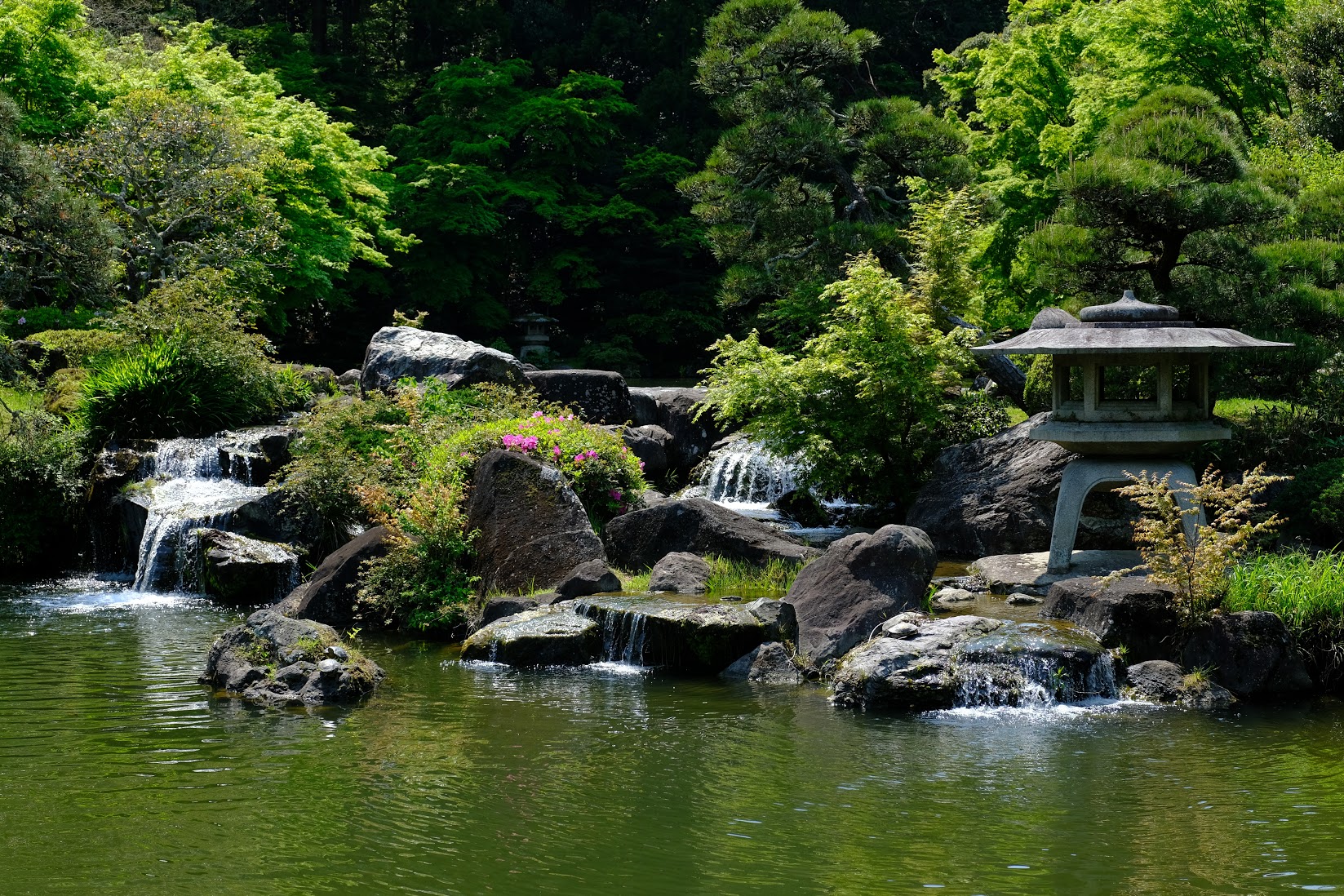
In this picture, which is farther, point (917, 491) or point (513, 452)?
point (917, 491)

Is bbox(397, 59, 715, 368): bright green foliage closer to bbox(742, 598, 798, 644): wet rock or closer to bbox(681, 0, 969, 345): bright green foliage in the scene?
bbox(681, 0, 969, 345): bright green foliage

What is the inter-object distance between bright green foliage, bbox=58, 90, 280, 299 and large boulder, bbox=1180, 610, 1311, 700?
17.0m

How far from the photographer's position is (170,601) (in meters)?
15.4

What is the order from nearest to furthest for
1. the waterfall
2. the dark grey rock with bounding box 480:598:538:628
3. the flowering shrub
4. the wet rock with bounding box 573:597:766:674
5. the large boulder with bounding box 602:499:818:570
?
the wet rock with bounding box 573:597:766:674
the dark grey rock with bounding box 480:598:538:628
the large boulder with bounding box 602:499:818:570
the flowering shrub
the waterfall

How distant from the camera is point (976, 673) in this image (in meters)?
10.2

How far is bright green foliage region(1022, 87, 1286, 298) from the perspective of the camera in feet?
46.6

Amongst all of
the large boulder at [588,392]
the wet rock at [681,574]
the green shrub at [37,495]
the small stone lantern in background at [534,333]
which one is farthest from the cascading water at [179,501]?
the small stone lantern in background at [534,333]

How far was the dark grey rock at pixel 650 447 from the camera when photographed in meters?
20.4

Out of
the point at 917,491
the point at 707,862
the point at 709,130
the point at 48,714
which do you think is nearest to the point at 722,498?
the point at 917,491

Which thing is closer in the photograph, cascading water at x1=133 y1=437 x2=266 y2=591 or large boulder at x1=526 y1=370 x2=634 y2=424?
cascading water at x1=133 y1=437 x2=266 y2=591

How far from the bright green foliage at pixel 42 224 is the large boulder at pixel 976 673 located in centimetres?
1219

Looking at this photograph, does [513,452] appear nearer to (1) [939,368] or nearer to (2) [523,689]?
(2) [523,689]

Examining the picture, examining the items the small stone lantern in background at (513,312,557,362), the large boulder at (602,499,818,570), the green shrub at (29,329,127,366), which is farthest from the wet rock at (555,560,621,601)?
the small stone lantern in background at (513,312,557,362)

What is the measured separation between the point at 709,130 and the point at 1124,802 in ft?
104
